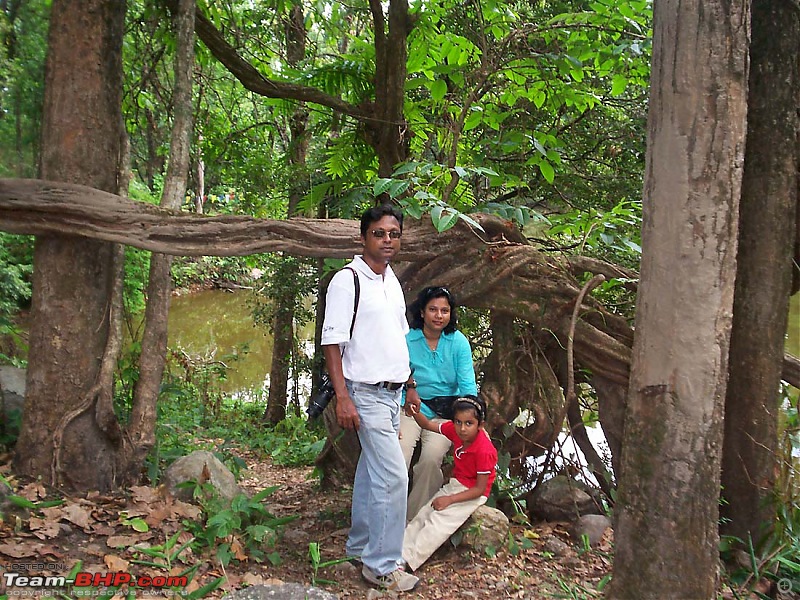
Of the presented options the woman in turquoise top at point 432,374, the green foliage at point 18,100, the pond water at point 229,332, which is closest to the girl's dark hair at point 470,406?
the woman in turquoise top at point 432,374

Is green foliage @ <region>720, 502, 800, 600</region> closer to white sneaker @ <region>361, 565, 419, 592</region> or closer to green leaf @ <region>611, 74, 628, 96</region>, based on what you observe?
white sneaker @ <region>361, 565, 419, 592</region>

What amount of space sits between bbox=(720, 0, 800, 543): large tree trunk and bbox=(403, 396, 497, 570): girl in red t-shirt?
5.54 feet

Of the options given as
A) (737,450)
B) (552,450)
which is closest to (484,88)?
(552,450)

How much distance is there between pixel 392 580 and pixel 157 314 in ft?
7.09

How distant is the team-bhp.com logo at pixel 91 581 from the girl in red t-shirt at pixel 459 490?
4.17ft

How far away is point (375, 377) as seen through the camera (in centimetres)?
342

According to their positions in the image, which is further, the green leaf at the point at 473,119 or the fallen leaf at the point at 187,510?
the green leaf at the point at 473,119

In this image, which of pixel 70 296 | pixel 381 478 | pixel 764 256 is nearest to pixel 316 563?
pixel 381 478

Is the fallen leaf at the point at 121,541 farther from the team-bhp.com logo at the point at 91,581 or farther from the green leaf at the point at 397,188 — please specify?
the green leaf at the point at 397,188

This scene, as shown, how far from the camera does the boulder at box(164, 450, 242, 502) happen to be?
3.94 meters

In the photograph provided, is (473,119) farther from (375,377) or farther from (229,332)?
(229,332)

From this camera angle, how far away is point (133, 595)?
2881mm

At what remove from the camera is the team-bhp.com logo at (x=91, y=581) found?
2.85 metres

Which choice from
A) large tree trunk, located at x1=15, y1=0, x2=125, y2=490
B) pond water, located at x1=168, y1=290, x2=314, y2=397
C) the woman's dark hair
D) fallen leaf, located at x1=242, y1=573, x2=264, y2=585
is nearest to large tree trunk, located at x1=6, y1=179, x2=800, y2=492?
large tree trunk, located at x1=15, y1=0, x2=125, y2=490
